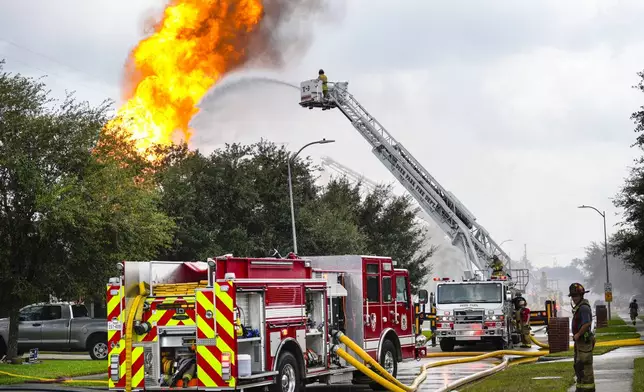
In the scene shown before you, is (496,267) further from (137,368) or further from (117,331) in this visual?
(137,368)

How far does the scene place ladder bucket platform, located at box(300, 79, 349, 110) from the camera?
36031 millimetres

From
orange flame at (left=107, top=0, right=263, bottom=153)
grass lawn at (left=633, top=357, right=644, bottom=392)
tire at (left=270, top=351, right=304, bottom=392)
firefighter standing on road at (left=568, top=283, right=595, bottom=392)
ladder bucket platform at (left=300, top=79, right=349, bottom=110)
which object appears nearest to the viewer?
firefighter standing on road at (left=568, top=283, right=595, bottom=392)

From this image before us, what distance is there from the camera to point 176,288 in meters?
13.9

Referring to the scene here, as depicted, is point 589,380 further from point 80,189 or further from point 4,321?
point 4,321

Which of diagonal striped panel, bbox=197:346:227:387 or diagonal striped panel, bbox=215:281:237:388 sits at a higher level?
diagonal striped panel, bbox=215:281:237:388

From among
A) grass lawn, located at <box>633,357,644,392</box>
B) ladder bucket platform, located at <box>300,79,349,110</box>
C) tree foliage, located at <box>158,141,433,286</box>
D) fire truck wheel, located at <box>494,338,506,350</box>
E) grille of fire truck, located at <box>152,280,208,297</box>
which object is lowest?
fire truck wheel, located at <box>494,338,506,350</box>

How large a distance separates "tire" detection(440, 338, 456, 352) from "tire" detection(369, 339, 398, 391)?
1123cm

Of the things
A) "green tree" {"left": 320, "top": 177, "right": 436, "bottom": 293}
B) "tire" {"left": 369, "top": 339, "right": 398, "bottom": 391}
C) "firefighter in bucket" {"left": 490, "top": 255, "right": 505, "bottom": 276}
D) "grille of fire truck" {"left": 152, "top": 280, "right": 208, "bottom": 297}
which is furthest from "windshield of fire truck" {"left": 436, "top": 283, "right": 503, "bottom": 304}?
"green tree" {"left": 320, "top": 177, "right": 436, "bottom": 293}

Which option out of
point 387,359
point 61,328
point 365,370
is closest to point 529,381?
point 387,359

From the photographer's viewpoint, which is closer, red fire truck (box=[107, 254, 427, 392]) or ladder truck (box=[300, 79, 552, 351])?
red fire truck (box=[107, 254, 427, 392])

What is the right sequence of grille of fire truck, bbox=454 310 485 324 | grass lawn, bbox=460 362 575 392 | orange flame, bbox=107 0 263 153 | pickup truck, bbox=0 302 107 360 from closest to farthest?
1. grass lawn, bbox=460 362 575 392
2. pickup truck, bbox=0 302 107 360
3. grille of fire truck, bbox=454 310 485 324
4. orange flame, bbox=107 0 263 153

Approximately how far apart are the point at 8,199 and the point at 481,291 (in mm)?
14797

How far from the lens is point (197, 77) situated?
3728 centimetres

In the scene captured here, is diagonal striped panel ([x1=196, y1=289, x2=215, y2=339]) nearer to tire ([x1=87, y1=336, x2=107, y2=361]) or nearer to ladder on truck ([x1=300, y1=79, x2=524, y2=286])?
tire ([x1=87, y1=336, x2=107, y2=361])
